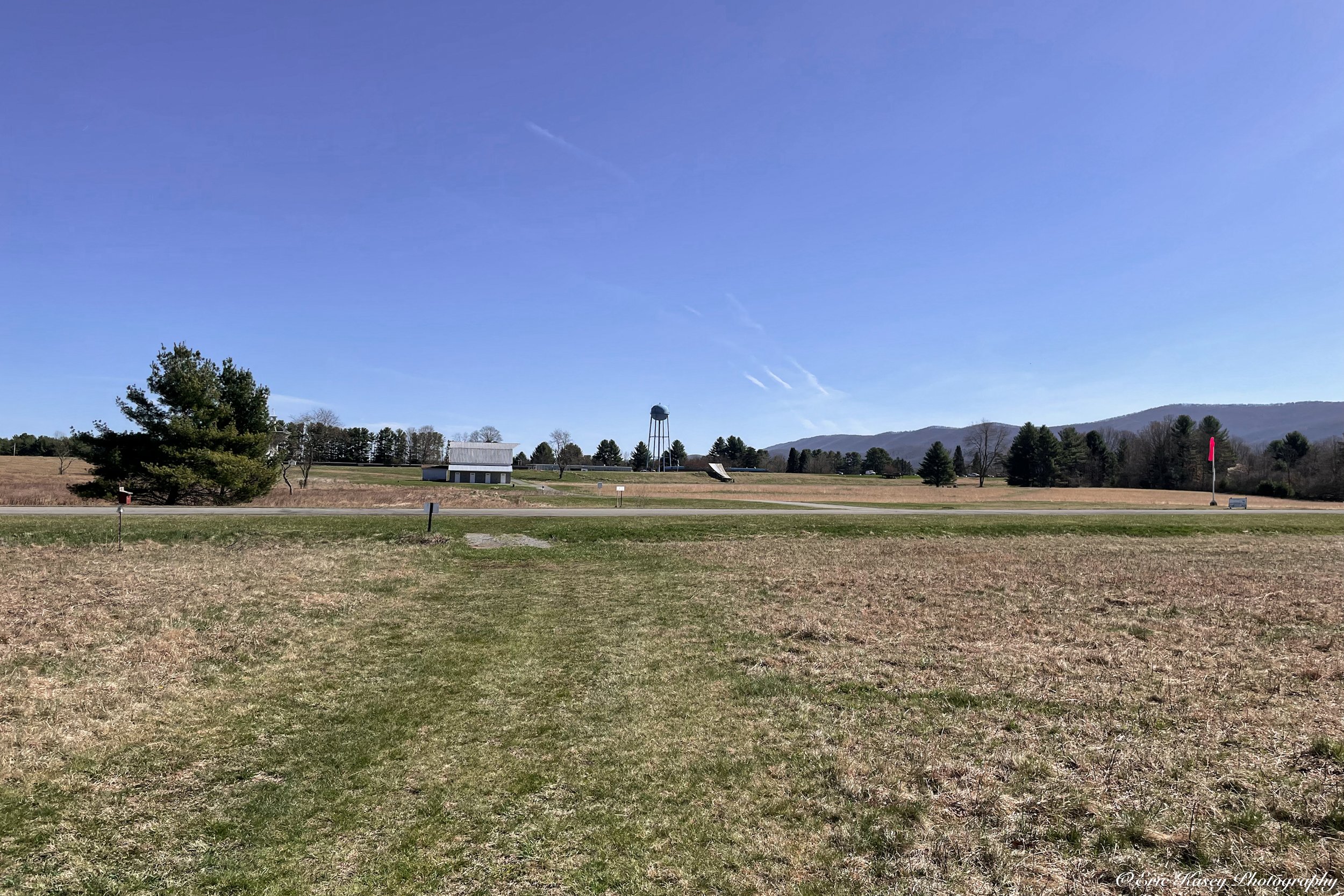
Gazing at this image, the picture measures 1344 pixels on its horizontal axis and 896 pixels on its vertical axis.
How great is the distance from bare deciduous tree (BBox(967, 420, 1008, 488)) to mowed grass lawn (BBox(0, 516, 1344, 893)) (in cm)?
12057

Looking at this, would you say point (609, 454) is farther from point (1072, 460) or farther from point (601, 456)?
point (1072, 460)

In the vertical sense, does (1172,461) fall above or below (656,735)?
above

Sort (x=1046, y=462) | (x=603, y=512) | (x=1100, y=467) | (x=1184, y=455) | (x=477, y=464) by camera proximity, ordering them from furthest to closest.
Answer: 1. (x=1100, y=467)
2. (x=1046, y=462)
3. (x=1184, y=455)
4. (x=477, y=464)
5. (x=603, y=512)

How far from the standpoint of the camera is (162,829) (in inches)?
183

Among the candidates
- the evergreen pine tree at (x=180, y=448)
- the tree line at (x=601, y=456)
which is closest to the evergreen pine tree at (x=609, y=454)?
the tree line at (x=601, y=456)

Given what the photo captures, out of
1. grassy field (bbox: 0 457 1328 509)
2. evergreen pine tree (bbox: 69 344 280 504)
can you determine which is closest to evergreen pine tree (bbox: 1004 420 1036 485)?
grassy field (bbox: 0 457 1328 509)

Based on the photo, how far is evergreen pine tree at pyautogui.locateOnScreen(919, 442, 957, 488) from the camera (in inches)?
4077

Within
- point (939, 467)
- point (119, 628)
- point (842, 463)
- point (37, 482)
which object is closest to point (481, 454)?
point (37, 482)

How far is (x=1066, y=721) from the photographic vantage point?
6324mm

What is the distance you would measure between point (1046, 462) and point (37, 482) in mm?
128396

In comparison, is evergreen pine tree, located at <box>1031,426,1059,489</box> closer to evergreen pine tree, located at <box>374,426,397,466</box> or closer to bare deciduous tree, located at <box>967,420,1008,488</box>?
bare deciduous tree, located at <box>967,420,1008,488</box>

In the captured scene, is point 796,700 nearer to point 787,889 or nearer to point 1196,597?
point 787,889

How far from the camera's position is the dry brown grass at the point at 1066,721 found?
417 cm

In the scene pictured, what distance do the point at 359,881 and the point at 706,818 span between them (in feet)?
7.68
